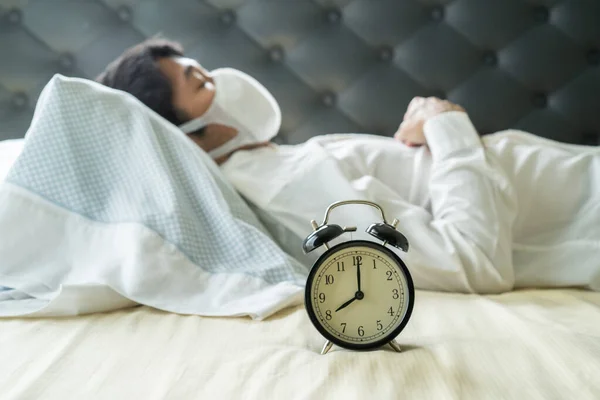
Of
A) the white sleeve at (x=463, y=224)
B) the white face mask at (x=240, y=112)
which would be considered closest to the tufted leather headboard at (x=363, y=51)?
the white face mask at (x=240, y=112)

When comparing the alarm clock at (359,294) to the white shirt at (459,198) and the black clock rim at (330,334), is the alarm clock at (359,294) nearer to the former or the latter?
the black clock rim at (330,334)

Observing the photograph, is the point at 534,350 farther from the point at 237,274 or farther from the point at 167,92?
the point at 167,92

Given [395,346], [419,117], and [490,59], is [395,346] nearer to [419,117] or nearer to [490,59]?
[419,117]

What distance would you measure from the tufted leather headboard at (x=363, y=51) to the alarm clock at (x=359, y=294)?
923mm

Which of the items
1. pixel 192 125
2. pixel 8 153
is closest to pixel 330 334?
pixel 192 125

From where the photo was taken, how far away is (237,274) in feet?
3.46

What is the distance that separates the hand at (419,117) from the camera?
143 cm

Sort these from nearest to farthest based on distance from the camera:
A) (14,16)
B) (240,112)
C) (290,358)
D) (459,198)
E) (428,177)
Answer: (290,358), (459,198), (428,177), (240,112), (14,16)

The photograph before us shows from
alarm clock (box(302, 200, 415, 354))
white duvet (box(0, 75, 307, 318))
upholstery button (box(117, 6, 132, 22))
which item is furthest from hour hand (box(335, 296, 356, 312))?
upholstery button (box(117, 6, 132, 22))

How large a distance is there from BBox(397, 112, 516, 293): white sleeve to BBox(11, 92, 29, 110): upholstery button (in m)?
1.04

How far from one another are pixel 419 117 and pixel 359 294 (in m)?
0.76

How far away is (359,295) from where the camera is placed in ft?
2.58

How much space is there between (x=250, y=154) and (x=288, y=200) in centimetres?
20

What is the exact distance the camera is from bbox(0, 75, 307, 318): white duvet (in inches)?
39.1
